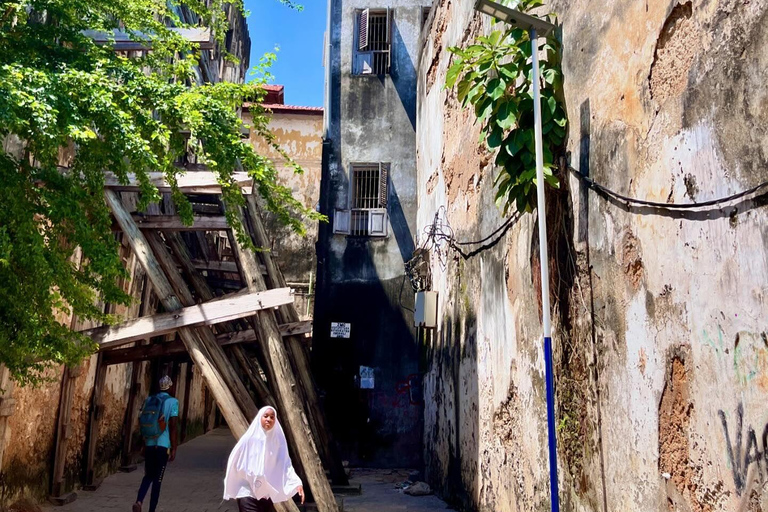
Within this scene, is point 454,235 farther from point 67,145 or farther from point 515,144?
point 67,145

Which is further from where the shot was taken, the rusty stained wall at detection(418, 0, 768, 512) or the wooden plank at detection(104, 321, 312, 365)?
the wooden plank at detection(104, 321, 312, 365)

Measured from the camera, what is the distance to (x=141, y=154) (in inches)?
217

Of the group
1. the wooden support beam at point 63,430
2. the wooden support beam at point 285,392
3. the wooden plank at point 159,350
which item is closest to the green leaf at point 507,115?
the wooden support beam at point 285,392

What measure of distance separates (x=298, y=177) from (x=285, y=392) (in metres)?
13.8

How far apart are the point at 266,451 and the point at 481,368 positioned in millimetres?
2678

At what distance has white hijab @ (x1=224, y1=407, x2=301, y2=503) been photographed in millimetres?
5535

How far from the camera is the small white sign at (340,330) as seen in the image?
13.3 m

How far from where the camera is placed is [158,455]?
24.2 ft

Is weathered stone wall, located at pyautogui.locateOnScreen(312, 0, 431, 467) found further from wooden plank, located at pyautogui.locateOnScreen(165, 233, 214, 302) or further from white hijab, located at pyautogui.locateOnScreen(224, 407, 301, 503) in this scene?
white hijab, located at pyautogui.locateOnScreen(224, 407, 301, 503)

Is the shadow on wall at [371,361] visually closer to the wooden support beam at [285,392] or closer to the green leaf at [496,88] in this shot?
the wooden support beam at [285,392]

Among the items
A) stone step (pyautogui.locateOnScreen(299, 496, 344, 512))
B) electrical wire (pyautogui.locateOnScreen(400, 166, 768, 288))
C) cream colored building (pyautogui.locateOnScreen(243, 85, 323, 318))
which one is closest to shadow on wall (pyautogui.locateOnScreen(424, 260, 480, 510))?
electrical wire (pyautogui.locateOnScreen(400, 166, 768, 288))

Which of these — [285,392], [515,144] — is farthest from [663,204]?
[285,392]

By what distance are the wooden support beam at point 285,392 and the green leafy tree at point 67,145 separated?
4.89ft

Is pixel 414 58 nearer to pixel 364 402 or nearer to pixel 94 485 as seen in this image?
pixel 364 402
